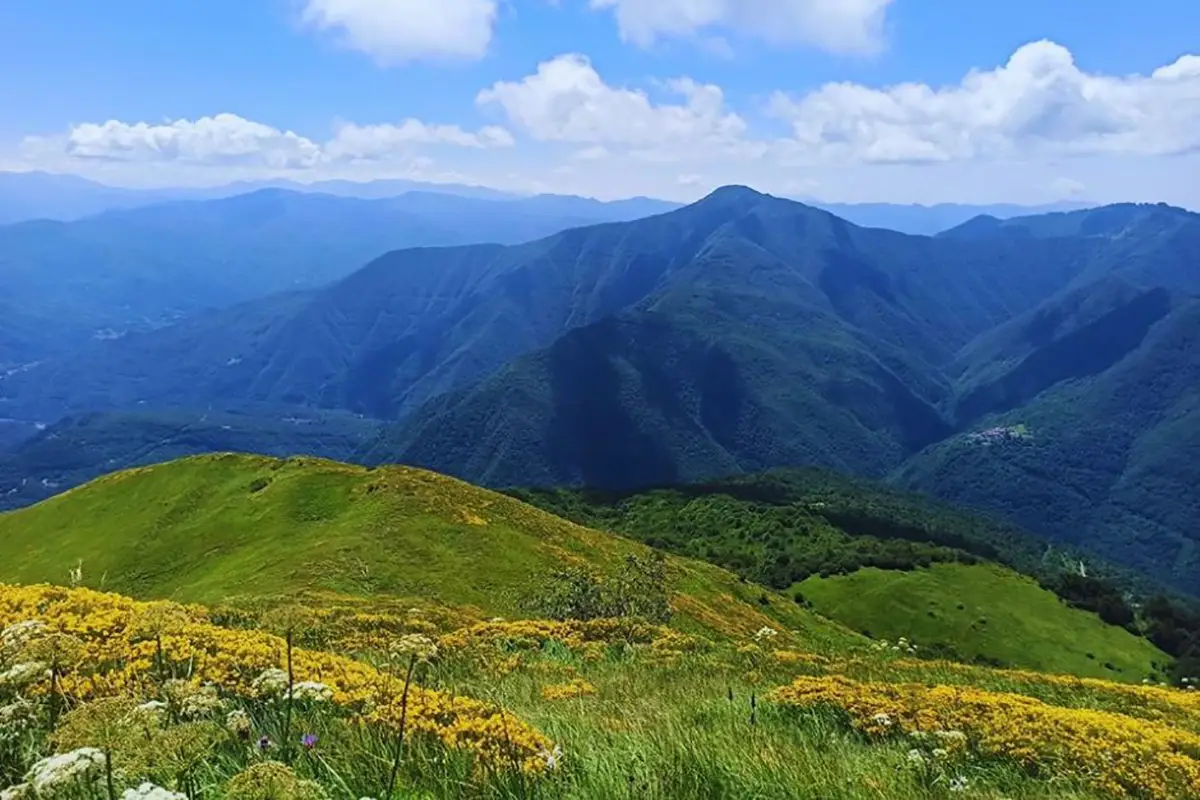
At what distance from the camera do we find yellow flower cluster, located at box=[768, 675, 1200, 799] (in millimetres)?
9211

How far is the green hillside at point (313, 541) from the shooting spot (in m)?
41.7

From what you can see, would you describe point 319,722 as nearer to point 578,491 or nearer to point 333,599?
point 333,599

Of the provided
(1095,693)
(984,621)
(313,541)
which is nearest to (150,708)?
(1095,693)

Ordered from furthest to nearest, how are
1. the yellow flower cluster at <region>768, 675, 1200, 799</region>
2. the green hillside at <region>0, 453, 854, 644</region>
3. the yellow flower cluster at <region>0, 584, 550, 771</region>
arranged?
the green hillside at <region>0, 453, 854, 644</region> < the yellow flower cluster at <region>768, 675, 1200, 799</region> < the yellow flower cluster at <region>0, 584, 550, 771</region>

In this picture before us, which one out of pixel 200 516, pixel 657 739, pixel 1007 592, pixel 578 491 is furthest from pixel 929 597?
pixel 657 739

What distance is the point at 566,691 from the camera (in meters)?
11.2

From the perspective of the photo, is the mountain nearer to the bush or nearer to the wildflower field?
the bush

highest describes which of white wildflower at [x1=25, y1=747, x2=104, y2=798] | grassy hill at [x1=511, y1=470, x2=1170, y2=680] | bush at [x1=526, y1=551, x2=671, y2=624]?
white wildflower at [x1=25, y1=747, x2=104, y2=798]

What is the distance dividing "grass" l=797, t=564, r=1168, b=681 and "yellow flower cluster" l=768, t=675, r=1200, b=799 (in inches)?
3581

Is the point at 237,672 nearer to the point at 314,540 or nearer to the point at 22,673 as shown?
the point at 22,673

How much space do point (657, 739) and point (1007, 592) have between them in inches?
4924

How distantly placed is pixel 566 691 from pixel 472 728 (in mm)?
4086

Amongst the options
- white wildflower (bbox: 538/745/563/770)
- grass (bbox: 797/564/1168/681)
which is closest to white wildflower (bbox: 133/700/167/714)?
white wildflower (bbox: 538/745/563/770)

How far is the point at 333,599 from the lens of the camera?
33719 millimetres
